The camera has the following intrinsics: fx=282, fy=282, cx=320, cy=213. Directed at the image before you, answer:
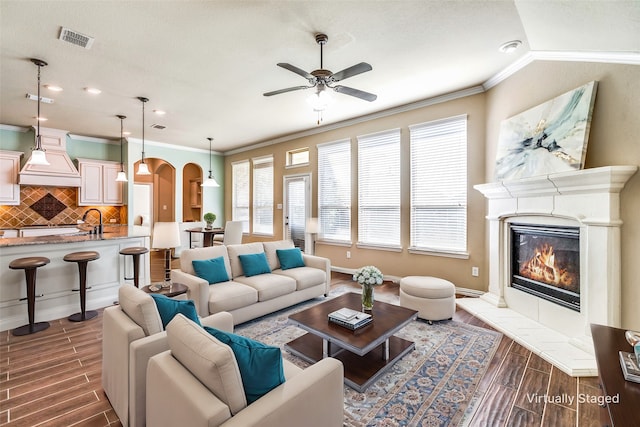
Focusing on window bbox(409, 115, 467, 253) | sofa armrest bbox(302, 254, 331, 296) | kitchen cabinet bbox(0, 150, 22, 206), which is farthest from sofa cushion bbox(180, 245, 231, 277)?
kitchen cabinet bbox(0, 150, 22, 206)

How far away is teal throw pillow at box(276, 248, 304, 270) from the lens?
163 inches

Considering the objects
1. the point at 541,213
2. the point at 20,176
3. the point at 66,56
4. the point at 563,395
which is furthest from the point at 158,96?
the point at 563,395

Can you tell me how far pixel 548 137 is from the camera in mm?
3043

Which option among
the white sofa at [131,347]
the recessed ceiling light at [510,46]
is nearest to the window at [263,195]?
the recessed ceiling light at [510,46]

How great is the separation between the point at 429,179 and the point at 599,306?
262 centimetres

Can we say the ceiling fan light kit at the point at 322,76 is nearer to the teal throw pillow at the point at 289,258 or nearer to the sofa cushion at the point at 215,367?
the sofa cushion at the point at 215,367

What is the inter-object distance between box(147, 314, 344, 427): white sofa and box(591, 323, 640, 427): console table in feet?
3.72

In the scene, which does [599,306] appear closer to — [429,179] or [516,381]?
[516,381]

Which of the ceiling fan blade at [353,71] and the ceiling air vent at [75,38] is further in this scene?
the ceiling air vent at [75,38]

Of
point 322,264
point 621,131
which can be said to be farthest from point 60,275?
point 621,131

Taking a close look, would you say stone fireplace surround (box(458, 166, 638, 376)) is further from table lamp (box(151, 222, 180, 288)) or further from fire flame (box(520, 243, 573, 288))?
table lamp (box(151, 222, 180, 288))

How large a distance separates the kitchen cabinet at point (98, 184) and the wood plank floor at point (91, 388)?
434cm

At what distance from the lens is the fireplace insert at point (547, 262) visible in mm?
2871

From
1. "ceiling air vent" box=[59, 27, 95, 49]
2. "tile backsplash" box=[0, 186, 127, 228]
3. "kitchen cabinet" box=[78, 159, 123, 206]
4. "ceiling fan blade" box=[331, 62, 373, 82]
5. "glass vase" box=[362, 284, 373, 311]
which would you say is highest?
"ceiling air vent" box=[59, 27, 95, 49]
